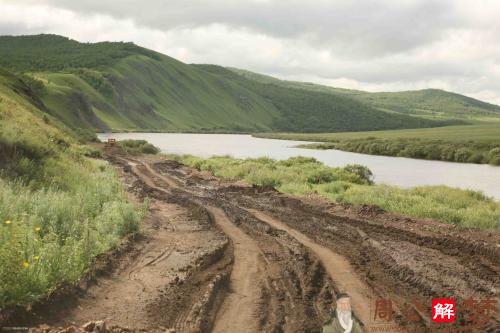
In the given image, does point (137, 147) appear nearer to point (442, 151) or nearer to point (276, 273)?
point (442, 151)

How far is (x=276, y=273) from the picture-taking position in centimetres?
1084

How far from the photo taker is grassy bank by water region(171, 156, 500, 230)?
19172 mm

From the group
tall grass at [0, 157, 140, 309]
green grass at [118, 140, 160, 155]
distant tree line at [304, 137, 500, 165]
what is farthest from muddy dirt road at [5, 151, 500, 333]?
distant tree line at [304, 137, 500, 165]

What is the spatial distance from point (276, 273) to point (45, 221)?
5417 millimetres

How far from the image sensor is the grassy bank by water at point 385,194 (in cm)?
1917

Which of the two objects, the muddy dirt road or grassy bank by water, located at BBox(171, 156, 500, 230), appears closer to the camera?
the muddy dirt road

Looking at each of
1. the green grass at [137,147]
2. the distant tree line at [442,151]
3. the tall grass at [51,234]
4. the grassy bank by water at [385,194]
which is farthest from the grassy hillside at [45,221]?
the distant tree line at [442,151]

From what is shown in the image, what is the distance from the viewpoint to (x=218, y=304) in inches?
345

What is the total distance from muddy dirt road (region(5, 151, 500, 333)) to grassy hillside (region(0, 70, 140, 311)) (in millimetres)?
473

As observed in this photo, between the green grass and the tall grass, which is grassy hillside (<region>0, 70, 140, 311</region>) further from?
the green grass

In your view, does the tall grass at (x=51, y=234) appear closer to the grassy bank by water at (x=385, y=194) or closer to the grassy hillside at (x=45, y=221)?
the grassy hillside at (x=45, y=221)

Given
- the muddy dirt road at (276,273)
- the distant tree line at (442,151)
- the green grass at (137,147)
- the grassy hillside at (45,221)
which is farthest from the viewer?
the distant tree line at (442,151)

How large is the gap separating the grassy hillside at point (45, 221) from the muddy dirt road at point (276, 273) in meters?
0.47

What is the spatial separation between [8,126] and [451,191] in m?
19.2
